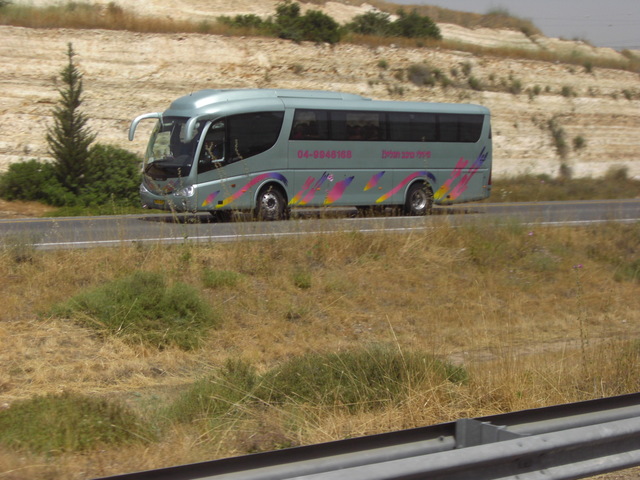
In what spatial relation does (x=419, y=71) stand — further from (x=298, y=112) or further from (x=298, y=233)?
(x=298, y=233)

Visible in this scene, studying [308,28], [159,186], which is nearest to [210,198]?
[159,186]

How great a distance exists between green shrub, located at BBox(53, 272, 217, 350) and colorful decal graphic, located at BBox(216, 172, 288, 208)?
8399mm

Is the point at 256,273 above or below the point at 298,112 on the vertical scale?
below

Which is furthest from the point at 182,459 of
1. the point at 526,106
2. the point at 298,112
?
the point at 526,106

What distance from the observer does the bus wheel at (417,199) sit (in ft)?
74.9

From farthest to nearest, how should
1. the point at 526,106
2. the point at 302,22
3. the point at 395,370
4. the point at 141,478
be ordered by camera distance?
1. the point at 526,106
2. the point at 302,22
3. the point at 395,370
4. the point at 141,478

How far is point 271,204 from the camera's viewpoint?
1995 centimetres

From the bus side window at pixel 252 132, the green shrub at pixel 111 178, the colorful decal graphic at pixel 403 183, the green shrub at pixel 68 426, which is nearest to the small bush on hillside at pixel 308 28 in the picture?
the green shrub at pixel 111 178

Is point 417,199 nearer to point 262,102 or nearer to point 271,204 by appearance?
point 271,204

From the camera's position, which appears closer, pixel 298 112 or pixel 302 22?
pixel 298 112

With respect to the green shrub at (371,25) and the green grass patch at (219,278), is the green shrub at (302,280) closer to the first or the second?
the green grass patch at (219,278)

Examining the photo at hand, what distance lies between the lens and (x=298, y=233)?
1445 cm

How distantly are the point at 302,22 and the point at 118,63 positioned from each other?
1043 cm

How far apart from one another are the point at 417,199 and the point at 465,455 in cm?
1947
